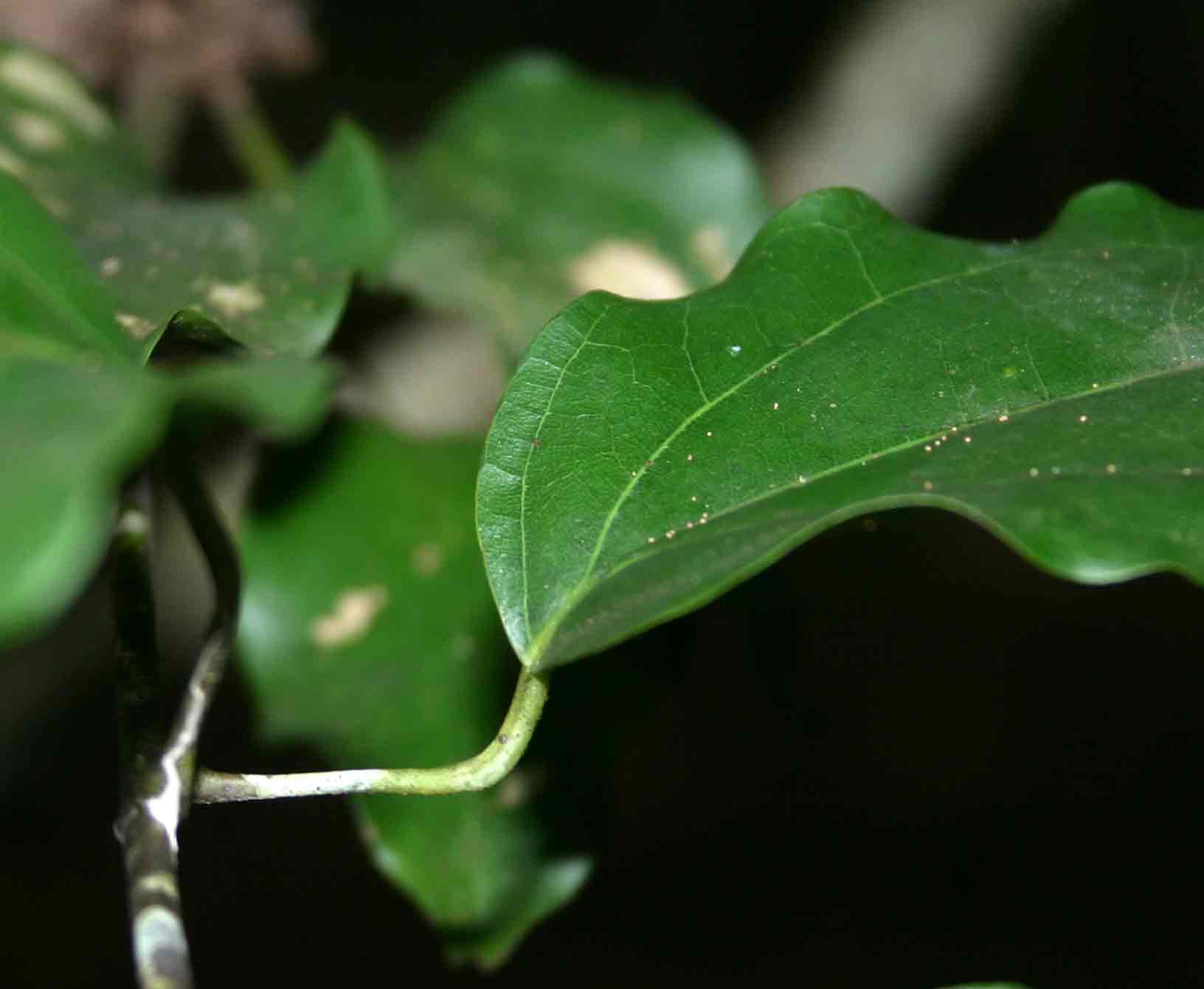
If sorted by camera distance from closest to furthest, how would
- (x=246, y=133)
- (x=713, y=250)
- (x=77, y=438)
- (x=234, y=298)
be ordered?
(x=77, y=438)
(x=234, y=298)
(x=713, y=250)
(x=246, y=133)

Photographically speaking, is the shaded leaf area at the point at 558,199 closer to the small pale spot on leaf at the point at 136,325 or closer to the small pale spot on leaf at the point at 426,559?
the small pale spot on leaf at the point at 426,559

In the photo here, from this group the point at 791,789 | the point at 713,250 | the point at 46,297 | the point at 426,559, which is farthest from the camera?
the point at 791,789

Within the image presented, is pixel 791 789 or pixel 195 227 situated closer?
pixel 195 227

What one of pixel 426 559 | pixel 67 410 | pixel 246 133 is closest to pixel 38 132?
pixel 246 133

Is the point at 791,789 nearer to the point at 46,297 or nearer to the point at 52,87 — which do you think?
the point at 52,87

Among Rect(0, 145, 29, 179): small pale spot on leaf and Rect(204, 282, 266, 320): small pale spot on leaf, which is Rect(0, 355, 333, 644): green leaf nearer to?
Rect(204, 282, 266, 320): small pale spot on leaf

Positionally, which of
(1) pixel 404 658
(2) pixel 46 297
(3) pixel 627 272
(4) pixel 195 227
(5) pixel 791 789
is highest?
(2) pixel 46 297

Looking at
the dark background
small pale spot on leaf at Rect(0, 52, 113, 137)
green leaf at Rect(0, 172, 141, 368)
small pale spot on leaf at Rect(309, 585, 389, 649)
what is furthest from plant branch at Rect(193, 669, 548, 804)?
the dark background
